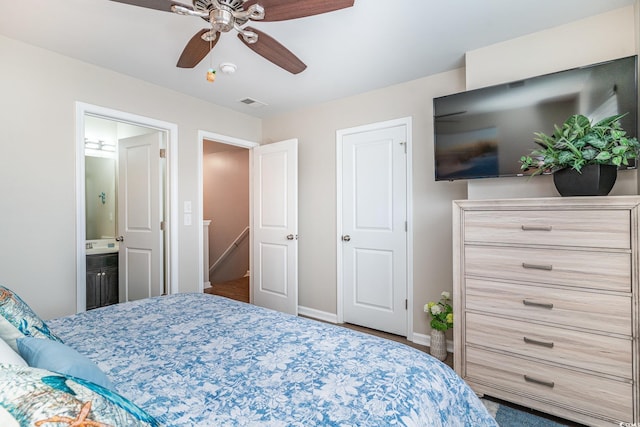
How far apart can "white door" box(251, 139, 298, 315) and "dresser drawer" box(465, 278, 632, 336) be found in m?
2.07

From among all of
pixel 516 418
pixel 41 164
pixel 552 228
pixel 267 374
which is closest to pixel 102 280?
pixel 41 164

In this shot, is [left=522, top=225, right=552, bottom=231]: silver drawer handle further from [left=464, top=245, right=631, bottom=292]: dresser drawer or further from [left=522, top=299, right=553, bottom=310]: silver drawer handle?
[left=522, top=299, right=553, bottom=310]: silver drawer handle

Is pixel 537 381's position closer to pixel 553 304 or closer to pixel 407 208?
pixel 553 304

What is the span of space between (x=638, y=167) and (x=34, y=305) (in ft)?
13.7

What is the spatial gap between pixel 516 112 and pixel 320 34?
1479 mm

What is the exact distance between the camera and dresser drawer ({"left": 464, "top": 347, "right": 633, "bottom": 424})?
165 centimetres

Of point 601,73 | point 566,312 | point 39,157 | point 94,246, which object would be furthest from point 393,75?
point 94,246

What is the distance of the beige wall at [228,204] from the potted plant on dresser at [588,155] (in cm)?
499

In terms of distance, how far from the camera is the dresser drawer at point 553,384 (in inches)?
64.9

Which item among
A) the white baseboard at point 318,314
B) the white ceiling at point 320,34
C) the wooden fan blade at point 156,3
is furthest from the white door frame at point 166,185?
the wooden fan blade at point 156,3

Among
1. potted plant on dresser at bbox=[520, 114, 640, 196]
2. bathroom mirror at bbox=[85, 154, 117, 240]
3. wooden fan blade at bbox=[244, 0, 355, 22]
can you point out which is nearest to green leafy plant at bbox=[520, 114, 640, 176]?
potted plant on dresser at bbox=[520, 114, 640, 196]

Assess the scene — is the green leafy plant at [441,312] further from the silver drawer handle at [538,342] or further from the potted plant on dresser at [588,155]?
the potted plant on dresser at [588,155]

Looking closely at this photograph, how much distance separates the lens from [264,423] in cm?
82

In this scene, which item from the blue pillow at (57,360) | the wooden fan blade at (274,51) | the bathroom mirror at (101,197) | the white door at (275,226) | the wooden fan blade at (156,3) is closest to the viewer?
the blue pillow at (57,360)
